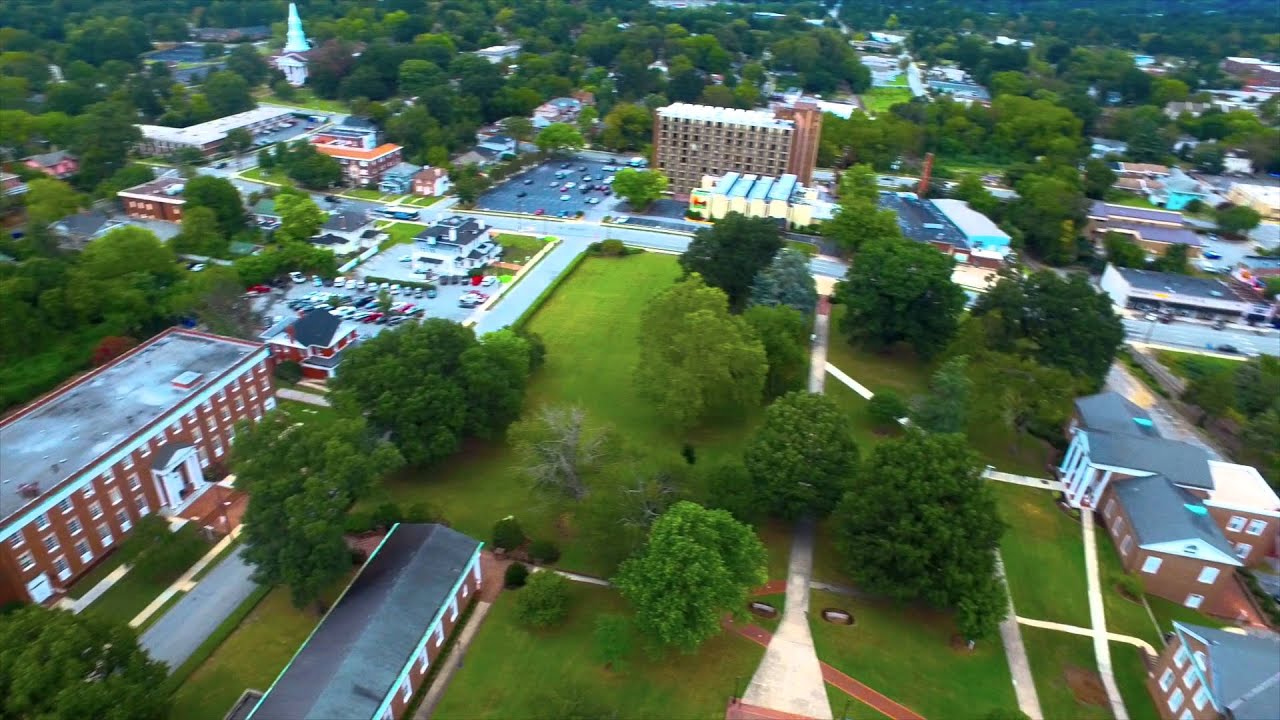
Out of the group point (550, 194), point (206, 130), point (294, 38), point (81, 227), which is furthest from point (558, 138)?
point (294, 38)

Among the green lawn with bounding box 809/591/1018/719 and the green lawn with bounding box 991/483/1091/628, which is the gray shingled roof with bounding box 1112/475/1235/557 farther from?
the green lawn with bounding box 809/591/1018/719

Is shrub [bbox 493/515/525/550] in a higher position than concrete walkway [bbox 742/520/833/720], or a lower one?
higher

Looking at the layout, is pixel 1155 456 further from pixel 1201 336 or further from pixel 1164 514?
pixel 1201 336

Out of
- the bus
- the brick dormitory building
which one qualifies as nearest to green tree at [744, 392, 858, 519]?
the brick dormitory building

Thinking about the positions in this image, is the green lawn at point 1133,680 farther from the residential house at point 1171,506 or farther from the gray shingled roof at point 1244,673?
the residential house at point 1171,506

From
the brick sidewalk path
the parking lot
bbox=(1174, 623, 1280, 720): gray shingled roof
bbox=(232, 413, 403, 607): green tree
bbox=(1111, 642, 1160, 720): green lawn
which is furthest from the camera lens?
the parking lot

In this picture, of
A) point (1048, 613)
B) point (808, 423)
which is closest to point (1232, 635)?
point (1048, 613)

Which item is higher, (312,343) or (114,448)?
(114,448)

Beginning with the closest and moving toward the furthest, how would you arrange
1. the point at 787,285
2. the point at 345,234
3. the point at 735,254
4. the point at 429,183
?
the point at 787,285, the point at 735,254, the point at 345,234, the point at 429,183
